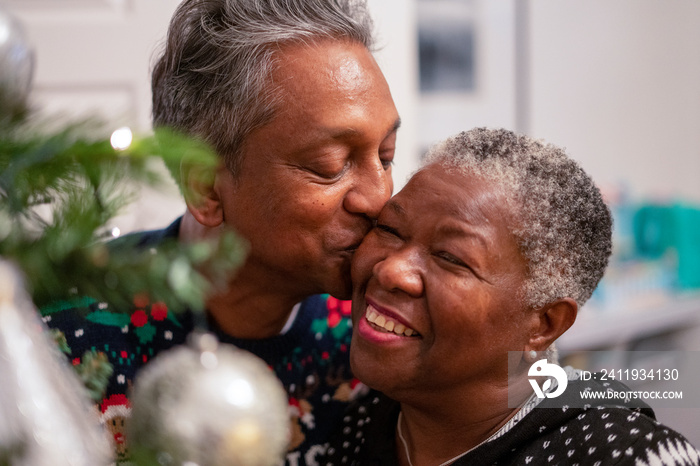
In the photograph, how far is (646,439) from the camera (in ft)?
2.99

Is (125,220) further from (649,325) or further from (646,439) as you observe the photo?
(649,325)

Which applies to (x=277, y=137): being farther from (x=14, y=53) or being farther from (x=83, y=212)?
(x=83, y=212)

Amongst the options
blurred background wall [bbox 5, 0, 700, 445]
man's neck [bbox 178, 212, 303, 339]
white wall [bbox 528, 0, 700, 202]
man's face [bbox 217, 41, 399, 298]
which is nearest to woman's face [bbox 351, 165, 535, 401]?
man's face [bbox 217, 41, 399, 298]

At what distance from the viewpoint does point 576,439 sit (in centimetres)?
96

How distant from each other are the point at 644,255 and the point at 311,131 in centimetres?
238

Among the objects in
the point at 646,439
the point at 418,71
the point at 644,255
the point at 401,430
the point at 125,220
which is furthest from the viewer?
the point at 644,255

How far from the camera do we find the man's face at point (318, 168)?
1.04 meters

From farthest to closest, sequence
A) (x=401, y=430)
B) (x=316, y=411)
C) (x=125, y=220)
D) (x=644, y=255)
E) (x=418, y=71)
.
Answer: (x=644, y=255)
(x=418, y=71)
(x=125, y=220)
(x=316, y=411)
(x=401, y=430)

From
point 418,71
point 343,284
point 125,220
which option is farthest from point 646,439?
point 418,71

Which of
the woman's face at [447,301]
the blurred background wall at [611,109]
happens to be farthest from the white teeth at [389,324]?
the blurred background wall at [611,109]

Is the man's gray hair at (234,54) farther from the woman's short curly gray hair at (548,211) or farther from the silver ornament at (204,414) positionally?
the silver ornament at (204,414)

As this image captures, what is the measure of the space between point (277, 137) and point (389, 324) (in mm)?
349

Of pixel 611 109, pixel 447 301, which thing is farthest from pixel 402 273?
pixel 611 109

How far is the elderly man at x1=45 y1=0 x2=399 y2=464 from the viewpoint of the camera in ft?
3.42
